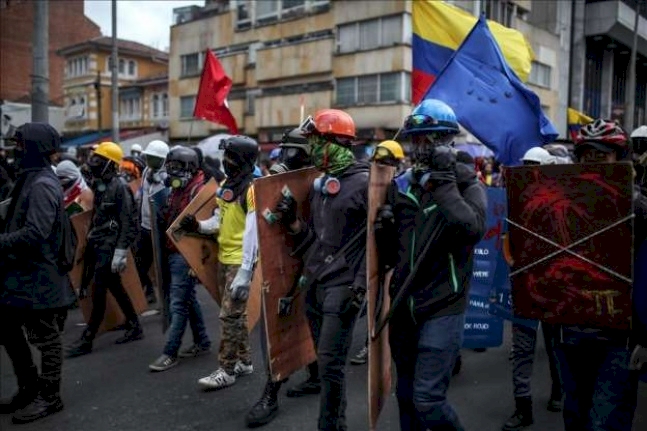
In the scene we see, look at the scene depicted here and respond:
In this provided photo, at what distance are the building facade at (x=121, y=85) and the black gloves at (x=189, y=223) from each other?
35.9m

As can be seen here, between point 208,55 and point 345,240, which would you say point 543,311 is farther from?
point 208,55

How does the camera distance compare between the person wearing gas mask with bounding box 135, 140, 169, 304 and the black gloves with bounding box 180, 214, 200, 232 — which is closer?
the black gloves with bounding box 180, 214, 200, 232

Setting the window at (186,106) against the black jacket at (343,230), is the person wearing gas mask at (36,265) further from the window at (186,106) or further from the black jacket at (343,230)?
the window at (186,106)

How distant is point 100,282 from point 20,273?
1869 millimetres

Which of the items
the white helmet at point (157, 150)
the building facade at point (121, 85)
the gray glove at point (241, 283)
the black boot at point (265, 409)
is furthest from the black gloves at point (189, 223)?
the building facade at point (121, 85)

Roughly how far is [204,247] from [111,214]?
135cm

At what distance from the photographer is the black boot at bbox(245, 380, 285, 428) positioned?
4.22 meters

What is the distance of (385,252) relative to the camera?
3.34 metres

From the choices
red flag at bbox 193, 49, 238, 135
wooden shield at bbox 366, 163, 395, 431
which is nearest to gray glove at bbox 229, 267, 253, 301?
wooden shield at bbox 366, 163, 395, 431

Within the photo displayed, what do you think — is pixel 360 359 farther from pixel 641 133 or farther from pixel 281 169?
pixel 641 133

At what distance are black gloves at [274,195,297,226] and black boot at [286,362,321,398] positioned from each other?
4.70 ft

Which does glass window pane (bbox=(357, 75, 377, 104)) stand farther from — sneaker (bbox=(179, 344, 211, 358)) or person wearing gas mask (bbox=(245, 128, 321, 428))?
person wearing gas mask (bbox=(245, 128, 321, 428))

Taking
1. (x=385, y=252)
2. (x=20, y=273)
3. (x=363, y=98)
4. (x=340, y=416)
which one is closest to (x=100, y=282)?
(x=20, y=273)

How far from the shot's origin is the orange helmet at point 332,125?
3.79m
